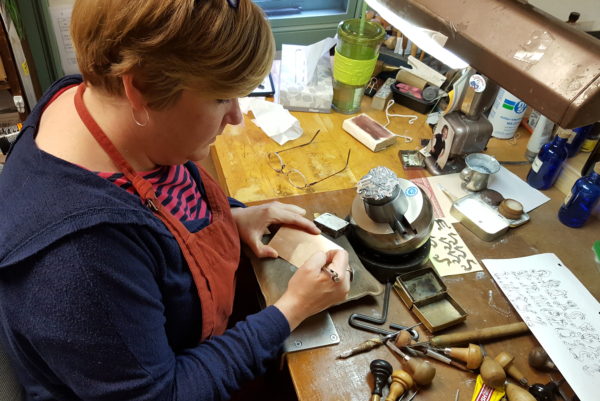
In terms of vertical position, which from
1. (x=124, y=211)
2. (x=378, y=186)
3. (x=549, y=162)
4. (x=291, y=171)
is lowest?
(x=291, y=171)

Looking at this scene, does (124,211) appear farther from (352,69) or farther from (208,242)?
(352,69)

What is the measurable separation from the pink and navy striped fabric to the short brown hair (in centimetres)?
20

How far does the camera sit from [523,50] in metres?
0.78

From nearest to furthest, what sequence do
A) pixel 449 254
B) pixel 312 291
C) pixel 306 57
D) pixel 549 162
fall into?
1. pixel 312 291
2. pixel 449 254
3. pixel 549 162
4. pixel 306 57

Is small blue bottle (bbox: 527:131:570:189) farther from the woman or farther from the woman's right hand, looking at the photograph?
the woman

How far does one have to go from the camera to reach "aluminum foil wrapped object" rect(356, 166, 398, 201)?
1.02 metres

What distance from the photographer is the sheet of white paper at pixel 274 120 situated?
59.6 inches

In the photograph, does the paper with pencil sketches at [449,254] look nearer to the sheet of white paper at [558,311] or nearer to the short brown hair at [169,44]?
the sheet of white paper at [558,311]

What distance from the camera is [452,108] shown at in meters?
1.38

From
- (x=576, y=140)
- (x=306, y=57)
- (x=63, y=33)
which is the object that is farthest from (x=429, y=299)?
(x=63, y=33)

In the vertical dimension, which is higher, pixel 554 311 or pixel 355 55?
pixel 355 55

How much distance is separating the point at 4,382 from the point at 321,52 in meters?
A: 1.43

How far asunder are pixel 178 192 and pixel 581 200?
42.3 inches

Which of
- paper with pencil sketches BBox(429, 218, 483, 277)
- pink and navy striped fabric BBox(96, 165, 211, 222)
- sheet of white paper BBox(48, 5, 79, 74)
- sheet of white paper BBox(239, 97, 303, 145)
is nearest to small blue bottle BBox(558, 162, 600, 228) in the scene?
paper with pencil sketches BBox(429, 218, 483, 277)
